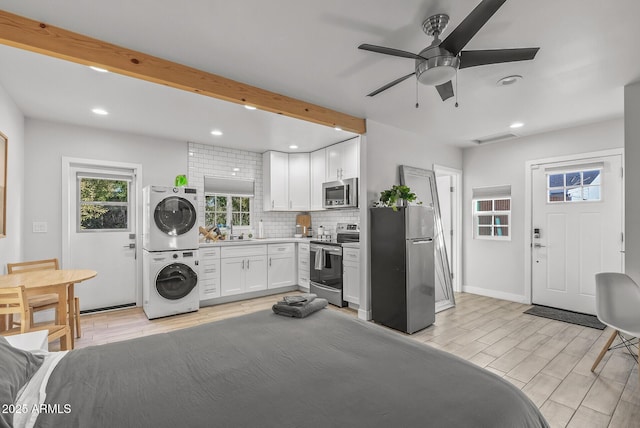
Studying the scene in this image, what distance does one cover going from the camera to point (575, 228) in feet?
13.5

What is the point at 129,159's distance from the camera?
4.41 metres

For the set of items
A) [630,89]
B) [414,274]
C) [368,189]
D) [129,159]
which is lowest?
[414,274]

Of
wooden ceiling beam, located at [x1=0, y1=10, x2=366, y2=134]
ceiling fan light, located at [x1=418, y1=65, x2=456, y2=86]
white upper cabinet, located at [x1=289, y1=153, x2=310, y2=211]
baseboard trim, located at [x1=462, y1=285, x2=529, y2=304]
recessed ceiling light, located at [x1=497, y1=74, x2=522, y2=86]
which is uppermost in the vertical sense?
recessed ceiling light, located at [x1=497, y1=74, x2=522, y2=86]

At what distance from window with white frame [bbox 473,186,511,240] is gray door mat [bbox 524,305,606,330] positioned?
3.62 ft

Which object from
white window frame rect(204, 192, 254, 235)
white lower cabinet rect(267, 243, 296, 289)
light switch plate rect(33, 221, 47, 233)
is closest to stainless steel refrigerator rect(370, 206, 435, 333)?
white lower cabinet rect(267, 243, 296, 289)

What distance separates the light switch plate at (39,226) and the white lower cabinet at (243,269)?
218 cm

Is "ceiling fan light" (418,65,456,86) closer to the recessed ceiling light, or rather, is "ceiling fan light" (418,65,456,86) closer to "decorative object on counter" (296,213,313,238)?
the recessed ceiling light

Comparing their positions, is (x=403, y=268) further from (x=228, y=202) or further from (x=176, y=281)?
(x=228, y=202)

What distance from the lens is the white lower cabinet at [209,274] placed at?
14.4ft

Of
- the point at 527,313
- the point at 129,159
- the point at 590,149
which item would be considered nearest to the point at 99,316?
the point at 129,159

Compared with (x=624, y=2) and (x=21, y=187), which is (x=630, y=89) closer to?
(x=624, y=2)

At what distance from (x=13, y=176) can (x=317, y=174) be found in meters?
3.90

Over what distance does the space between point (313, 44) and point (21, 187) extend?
12.7ft

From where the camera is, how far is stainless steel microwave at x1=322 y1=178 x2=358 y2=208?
4.61 meters
